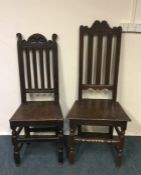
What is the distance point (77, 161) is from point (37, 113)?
0.57m

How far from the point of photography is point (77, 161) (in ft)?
6.05

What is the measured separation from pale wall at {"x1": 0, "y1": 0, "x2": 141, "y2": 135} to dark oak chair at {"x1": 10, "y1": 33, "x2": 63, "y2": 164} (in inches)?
4.0

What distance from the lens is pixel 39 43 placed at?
188cm

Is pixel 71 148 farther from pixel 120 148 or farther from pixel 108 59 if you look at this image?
pixel 108 59

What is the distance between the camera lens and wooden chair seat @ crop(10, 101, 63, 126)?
1.65 meters

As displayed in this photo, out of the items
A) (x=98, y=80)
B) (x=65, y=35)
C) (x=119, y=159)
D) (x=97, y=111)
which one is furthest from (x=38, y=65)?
(x=119, y=159)

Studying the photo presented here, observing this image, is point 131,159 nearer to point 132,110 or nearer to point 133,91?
point 132,110

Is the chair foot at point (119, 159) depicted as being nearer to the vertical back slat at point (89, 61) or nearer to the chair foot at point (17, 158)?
the vertical back slat at point (89, 61)

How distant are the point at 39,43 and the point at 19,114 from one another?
2.20 ft

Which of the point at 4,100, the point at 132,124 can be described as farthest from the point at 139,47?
the point at 4,100

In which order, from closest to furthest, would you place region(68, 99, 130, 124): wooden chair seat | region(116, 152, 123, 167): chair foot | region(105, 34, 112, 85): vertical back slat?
1. region(68, 99, 130, 124): wooden chair seat
2. region(116, 152, 123, 167): chair foot
3. region(105, 34, 112, 85): vertical back slat

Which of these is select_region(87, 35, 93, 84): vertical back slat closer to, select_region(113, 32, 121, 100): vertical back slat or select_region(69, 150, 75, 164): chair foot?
select_region(113, 32, 121, 100): vertical back slat

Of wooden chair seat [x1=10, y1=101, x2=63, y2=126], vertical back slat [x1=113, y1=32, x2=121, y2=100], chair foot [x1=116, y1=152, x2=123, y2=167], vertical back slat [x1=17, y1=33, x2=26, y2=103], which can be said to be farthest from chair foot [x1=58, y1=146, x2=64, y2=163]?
vertical back slat [x1=113, y1=32, x2=121, y2=100]

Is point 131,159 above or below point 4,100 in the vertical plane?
below
